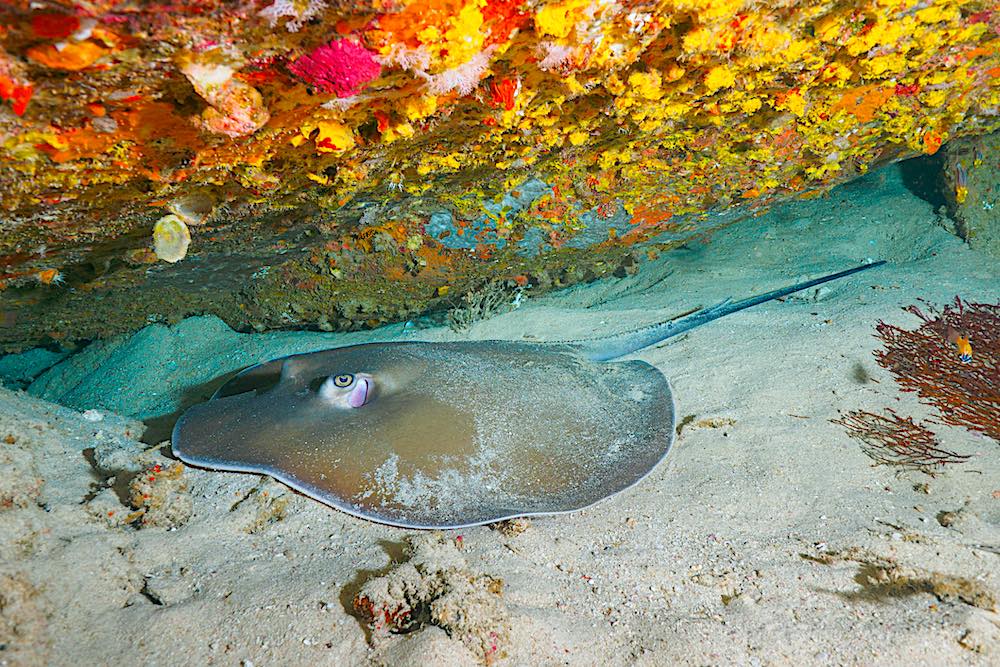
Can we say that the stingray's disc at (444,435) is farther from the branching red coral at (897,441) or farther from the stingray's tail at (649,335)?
the branching red coral at (897,441)

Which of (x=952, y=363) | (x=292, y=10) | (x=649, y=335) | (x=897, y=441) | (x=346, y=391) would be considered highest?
(x=292, y=10)

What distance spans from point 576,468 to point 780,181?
4.53 metres

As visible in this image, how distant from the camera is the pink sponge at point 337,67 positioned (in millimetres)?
1893

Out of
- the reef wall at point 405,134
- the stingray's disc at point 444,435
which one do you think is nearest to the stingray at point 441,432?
the stingray's disc at point 444,435

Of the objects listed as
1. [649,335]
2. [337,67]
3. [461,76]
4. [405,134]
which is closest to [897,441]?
[649,335]

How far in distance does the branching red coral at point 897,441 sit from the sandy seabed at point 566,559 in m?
0.09

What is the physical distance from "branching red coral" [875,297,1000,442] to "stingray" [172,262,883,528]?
195 centimetres

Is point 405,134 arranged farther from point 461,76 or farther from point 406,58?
point 406,58

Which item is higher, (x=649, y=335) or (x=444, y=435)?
(x=444, y=435)

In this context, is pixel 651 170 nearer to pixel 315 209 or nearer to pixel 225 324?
pixel 315 209

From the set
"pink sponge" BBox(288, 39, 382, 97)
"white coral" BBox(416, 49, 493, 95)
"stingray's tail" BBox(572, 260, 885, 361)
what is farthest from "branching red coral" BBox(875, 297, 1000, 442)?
"pink sponge" BBox(288, 39, 382, 97)

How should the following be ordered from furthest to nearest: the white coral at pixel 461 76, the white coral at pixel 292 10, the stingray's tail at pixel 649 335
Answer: the stingray's tail at pixel 649 335 → the white coral at pixel 461 76 → the white coral at pixel 292 10

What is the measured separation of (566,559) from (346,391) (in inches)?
64.6

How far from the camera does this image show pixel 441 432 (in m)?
2.70
